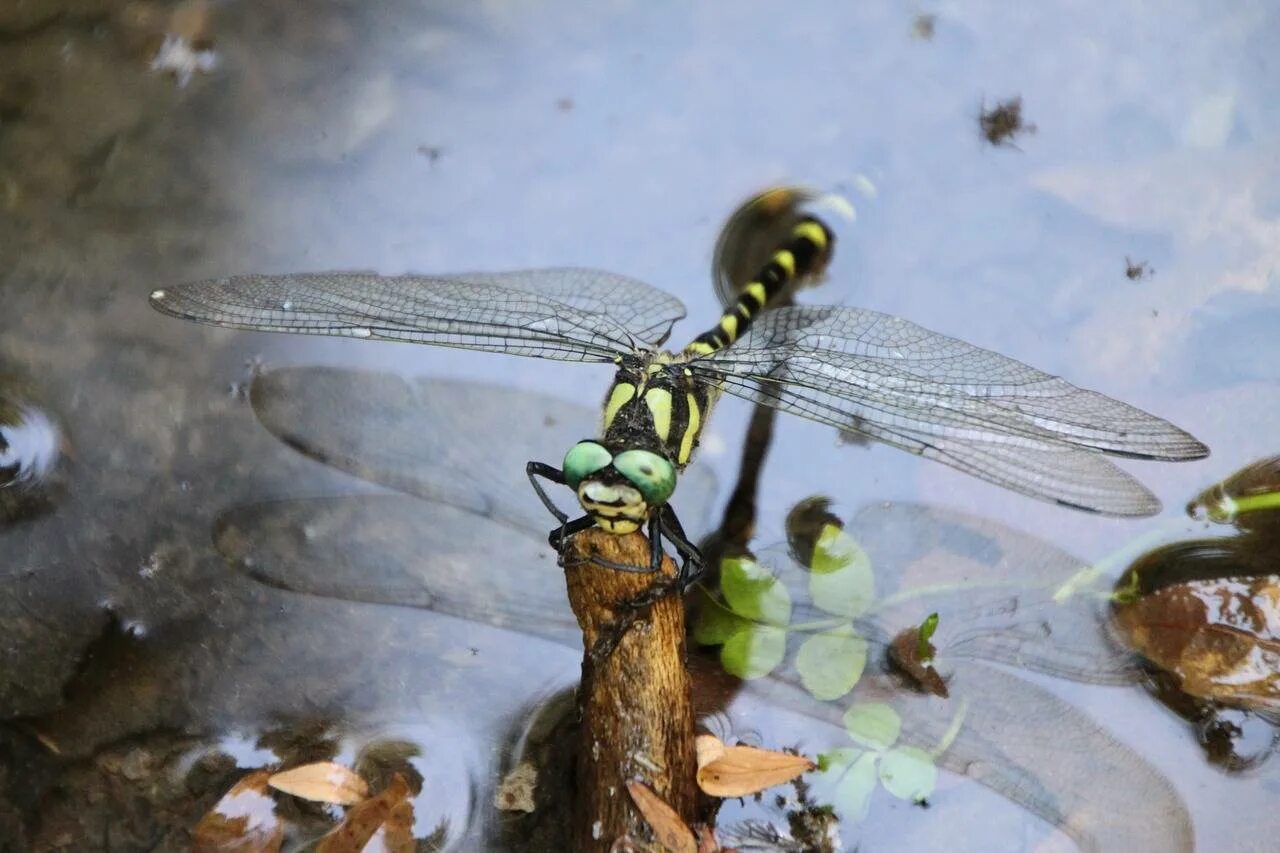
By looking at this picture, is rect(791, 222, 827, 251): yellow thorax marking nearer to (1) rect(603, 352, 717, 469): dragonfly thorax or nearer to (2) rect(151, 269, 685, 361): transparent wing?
(2) rect(151, 269, 685, 361): transparent wing

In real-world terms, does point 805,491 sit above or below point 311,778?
above

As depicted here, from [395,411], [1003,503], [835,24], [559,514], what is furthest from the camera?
[835,24]

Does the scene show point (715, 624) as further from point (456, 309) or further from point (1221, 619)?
point (1221, 619)

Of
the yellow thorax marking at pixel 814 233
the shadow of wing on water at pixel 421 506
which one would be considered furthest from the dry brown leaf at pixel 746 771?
the yellow thorax marking at pixel 814 233

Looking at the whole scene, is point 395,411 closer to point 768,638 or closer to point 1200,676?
point 768,638

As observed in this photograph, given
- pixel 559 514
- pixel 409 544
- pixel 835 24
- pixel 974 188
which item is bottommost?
pixel 409 544

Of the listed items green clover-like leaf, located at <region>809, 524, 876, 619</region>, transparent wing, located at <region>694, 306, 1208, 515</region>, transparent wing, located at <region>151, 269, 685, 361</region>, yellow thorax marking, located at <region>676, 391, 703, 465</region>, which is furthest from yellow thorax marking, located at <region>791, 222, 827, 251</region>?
green clover-like leaf, located at <region>809, 524, 876, 619</region>

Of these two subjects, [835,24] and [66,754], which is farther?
[835,24]

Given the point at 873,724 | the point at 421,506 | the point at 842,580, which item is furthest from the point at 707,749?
the point at 421,506

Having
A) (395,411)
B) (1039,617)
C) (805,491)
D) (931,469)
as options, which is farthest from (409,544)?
(1039,617)
